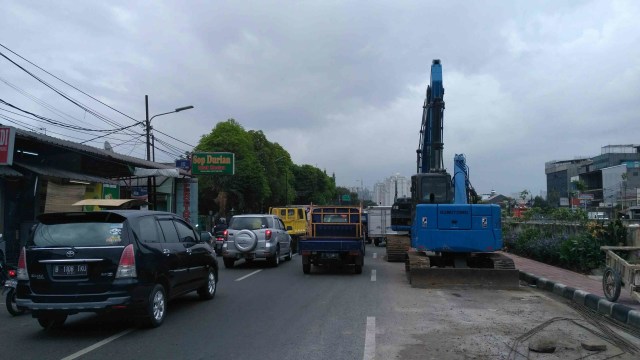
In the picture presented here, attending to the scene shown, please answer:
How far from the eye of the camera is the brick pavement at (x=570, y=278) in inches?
415

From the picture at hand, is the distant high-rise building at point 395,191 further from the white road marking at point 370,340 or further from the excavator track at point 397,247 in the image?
the white road marking at point 370,340

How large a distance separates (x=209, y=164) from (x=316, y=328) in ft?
96.5

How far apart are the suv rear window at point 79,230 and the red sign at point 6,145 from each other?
299 inches

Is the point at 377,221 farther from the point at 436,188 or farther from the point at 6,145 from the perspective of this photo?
the point at 6,145

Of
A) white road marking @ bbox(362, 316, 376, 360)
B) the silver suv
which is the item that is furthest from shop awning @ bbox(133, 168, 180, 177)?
white road marking @ bbox(362, 316, 376, 360)

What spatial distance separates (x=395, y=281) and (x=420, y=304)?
374 cm

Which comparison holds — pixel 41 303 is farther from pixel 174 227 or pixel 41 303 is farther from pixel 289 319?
pixel 289 319

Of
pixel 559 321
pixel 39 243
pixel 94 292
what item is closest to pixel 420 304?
pixel 559 321

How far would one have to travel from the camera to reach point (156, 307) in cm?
839

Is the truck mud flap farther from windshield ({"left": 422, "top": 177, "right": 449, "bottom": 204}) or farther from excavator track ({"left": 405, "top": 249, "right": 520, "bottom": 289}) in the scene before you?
windshield ({"left": 422, "top": 177, "right": 449, "bottom": 204})

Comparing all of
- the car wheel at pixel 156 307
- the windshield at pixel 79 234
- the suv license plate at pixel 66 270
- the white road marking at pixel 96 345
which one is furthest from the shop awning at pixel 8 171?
the white road marking at pixel 96 345

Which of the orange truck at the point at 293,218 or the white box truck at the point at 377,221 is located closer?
the orange truck at the point at 293,218

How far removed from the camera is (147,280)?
806 centimetres

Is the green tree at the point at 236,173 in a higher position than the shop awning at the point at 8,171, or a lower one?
higher
